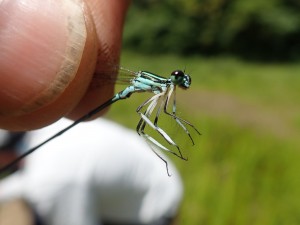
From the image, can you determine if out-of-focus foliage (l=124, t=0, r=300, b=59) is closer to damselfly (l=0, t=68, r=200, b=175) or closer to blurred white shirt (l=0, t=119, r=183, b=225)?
blurred white shirt (l=0, t=119, r=183, b=225)

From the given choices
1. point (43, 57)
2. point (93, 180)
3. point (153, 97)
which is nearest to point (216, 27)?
point (93, 180)

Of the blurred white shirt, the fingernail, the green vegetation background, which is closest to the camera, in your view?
the fingernail

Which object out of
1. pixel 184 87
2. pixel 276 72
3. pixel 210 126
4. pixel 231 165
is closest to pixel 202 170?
pixel 231 165

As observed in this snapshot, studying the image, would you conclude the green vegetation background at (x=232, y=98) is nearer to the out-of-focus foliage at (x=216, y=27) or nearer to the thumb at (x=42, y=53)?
the out-of-focus foliage at (x=216, y=27)

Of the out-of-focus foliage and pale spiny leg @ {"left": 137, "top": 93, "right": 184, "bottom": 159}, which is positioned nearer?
pale spiny leg @ {"left": 137, "top": 93, "right": 184, "bottom": 159}

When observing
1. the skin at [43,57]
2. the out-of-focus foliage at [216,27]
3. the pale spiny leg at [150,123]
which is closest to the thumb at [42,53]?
the skin at [43,57]

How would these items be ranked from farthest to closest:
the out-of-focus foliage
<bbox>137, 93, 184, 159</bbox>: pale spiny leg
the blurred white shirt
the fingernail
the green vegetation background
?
the out-of-focus foliage < the green vegetation background < the blurred white shirt < <bbox>137, 93, 184, 159</bbox>: pale spiny leg < the fingernail


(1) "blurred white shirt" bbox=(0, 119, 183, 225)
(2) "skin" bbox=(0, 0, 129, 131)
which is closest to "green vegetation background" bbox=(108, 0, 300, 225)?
(1) "blurred white shirt" bbox=(0, 119, 183, 225)
